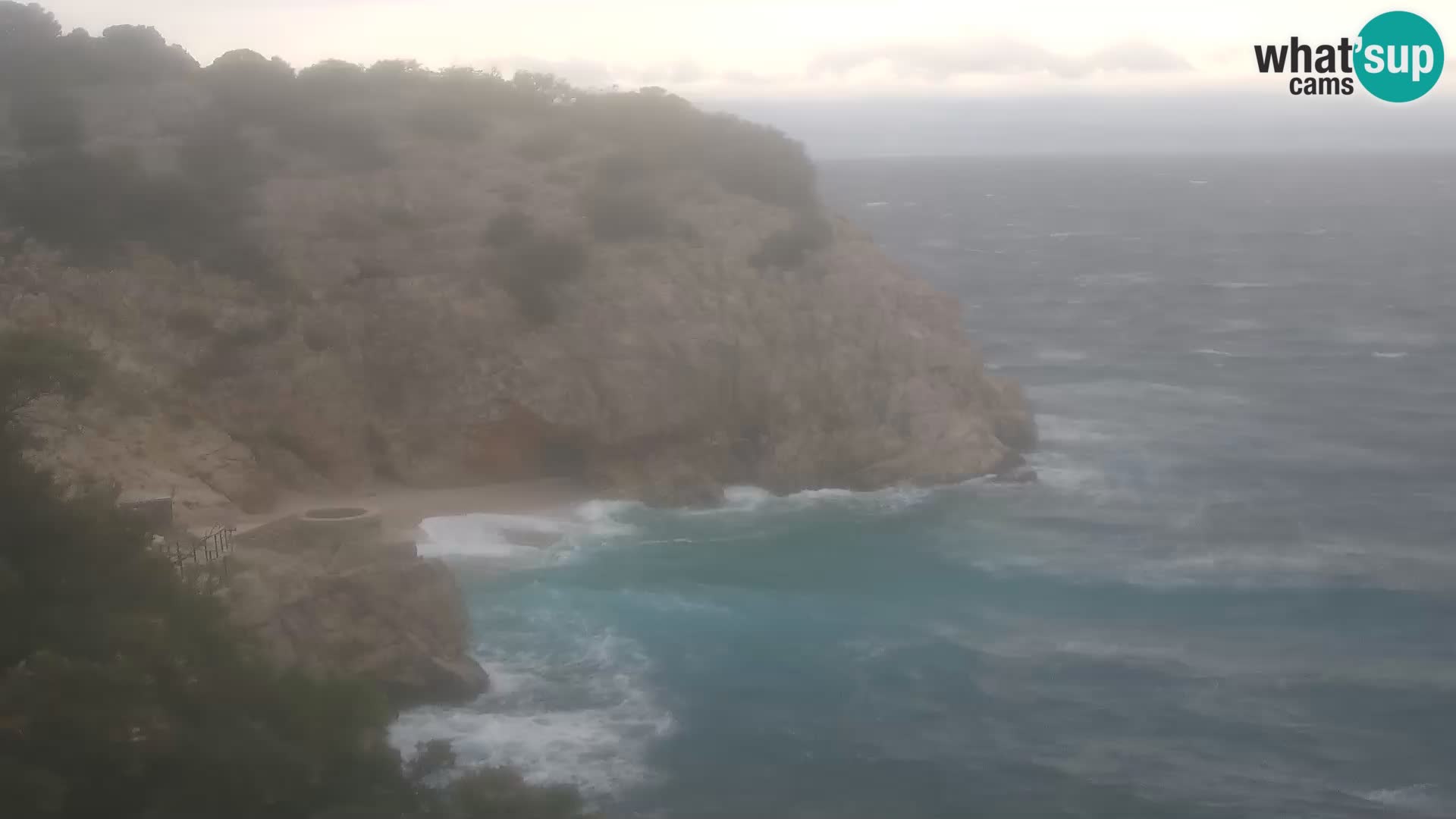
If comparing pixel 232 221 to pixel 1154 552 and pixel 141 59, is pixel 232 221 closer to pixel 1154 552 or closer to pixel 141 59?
pixel 141 59

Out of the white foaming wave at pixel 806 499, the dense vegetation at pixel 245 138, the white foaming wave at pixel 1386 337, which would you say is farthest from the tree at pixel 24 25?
the white foaming wave at pixel 1386 337

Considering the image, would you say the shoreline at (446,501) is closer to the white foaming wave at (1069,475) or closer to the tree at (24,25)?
the white foaming wave at (1069,475)

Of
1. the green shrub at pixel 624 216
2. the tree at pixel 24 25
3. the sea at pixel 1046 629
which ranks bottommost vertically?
the sea at pixel 1046 629

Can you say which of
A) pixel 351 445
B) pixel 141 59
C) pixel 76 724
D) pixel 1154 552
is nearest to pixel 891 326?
pixel 1154 552

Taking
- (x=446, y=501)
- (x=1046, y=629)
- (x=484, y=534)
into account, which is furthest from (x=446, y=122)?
(x=1046, y=629)

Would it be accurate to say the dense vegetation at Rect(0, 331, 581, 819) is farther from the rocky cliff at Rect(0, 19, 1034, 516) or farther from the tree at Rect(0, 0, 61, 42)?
the tree at Rect(0, 0, 61, 42)

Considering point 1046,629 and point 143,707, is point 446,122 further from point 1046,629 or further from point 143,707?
point 143,707
